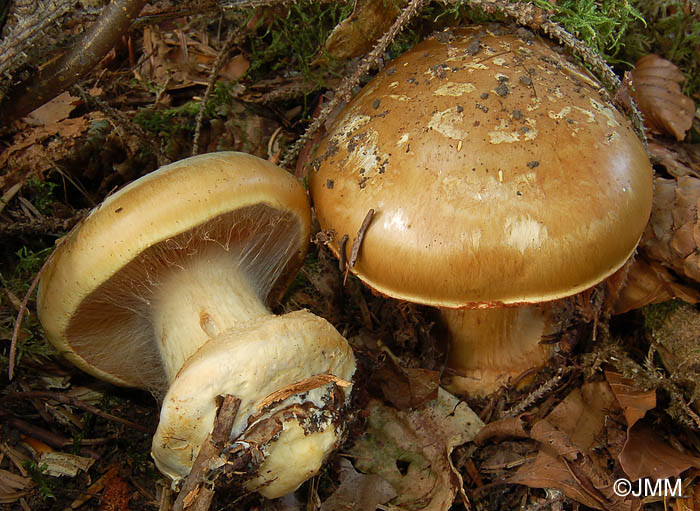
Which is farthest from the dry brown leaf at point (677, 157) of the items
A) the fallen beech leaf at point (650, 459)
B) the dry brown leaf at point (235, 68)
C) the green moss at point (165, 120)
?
the green moss at point (165, 120)

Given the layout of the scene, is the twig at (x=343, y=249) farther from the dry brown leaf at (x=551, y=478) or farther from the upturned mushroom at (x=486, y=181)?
the dry brown leaf at (x=551, y=478)

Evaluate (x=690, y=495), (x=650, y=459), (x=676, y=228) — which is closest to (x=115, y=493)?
(x=650, y=459)

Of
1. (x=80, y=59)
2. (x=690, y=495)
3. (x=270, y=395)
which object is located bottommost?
(x=690, y=495)

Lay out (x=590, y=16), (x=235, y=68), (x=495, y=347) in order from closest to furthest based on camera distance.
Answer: (x=590, y=16), (x=495, y=347), (x=235, y=68)

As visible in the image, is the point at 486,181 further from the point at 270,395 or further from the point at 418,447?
the point at 418,447

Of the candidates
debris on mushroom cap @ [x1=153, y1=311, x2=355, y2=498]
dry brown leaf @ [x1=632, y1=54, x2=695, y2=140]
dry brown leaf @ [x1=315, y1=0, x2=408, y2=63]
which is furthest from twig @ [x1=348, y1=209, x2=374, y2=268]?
dry brown leaf @ [x1=632, y1=54, x2=695, y2=140]

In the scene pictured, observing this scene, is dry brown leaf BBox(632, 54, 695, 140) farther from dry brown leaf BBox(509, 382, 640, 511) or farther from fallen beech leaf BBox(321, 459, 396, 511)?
fallen beech leaf BBox(321, 459, 396, 511)
